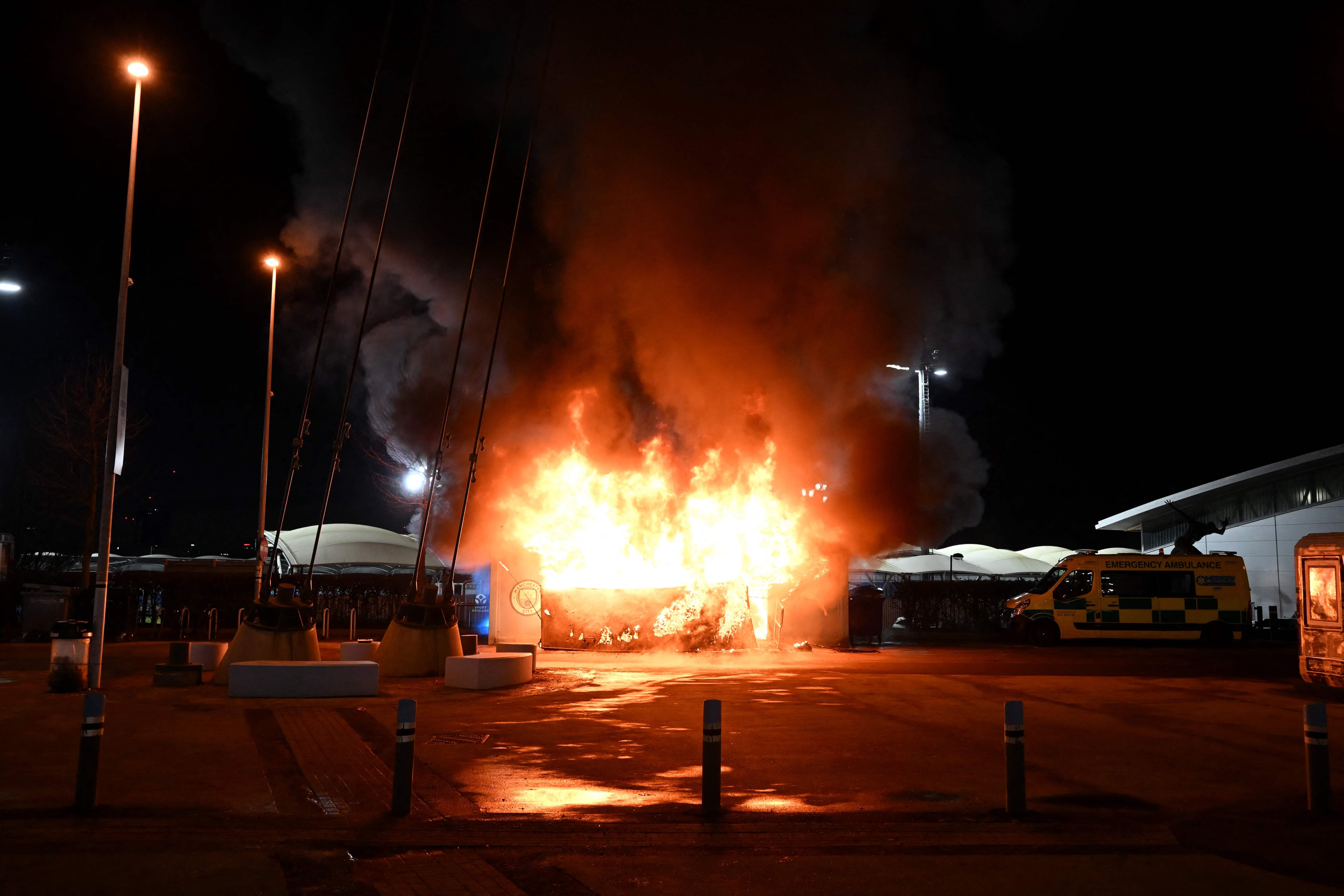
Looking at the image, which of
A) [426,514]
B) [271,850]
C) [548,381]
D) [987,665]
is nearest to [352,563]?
[548,381]

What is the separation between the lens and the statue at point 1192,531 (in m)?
30.6

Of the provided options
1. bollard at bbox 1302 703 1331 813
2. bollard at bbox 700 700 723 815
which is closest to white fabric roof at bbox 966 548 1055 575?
bollard at bbox 1302 703 1331 813

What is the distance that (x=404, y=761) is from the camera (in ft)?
22.4

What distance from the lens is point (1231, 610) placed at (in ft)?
82.3

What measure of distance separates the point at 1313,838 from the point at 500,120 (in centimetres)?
1728

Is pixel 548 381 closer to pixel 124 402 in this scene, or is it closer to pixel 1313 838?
pixel 124 402

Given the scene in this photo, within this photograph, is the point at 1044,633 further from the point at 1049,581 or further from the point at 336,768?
the point at 336,768

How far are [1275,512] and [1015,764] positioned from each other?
33579 millimetres

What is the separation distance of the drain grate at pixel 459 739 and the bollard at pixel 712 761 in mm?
3627

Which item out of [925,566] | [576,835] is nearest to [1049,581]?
[925,566]

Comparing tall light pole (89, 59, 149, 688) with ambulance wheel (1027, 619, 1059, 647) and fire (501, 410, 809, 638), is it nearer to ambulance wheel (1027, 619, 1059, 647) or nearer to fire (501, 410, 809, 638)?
fire (501, 410, 809, 638)

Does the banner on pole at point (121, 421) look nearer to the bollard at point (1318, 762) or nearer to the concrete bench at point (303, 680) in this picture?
the concrete bench at point (303, 680)

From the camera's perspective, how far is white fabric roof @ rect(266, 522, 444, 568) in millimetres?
36469

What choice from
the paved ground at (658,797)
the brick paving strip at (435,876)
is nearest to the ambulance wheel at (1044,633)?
the paved ground at (658,797)
